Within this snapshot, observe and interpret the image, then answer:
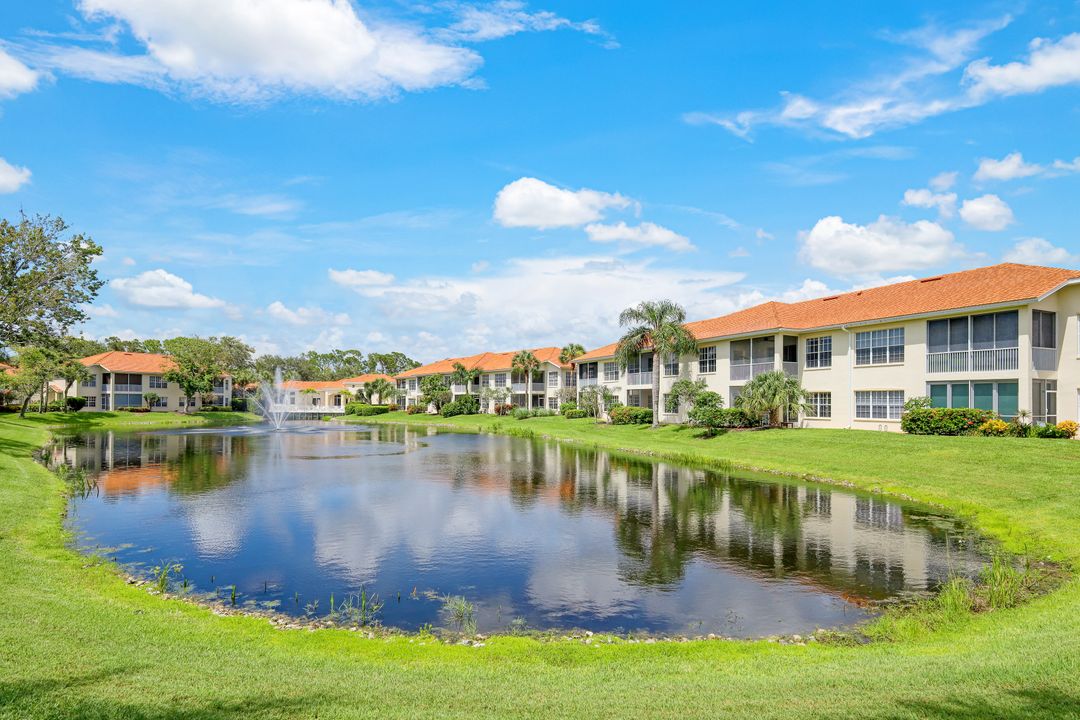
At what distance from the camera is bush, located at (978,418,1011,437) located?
2972 centimetres

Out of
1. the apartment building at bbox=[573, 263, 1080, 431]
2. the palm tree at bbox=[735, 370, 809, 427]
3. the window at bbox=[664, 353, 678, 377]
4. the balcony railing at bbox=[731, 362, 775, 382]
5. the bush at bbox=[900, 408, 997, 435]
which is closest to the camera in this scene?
the apartment building at bbox=[573, 263, 1080, 431]

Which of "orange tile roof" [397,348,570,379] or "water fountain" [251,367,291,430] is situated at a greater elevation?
"orange tile roof" [397,348,570,379]

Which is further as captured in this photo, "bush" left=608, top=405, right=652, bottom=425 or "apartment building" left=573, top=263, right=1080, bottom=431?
"bush" left=608, top=405, right=652, bottom=425

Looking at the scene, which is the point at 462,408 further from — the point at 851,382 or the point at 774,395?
the point at 851,382

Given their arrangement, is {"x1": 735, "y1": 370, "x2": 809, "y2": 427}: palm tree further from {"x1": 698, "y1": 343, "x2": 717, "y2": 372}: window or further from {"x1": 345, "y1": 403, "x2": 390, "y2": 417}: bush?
{"x1": 345, "y1": 403, "x2": 390, "y2": 417}: bush

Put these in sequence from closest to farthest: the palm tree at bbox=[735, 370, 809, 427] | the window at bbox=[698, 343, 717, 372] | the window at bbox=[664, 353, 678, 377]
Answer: the palm tree at bbox=[735, 370, 809, 427], the window at bbox=[698, 343, 717, 372], the window at bbox=[664, 353, 678, 377]

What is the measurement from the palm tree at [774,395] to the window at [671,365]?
510 inches

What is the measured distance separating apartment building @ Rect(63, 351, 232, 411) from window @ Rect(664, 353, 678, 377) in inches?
2552

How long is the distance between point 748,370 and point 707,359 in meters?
5.33

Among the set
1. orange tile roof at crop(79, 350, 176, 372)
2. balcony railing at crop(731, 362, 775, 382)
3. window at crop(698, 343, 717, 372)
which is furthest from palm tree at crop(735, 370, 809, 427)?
orange tile roof at crop(79, 350, 176, 372)

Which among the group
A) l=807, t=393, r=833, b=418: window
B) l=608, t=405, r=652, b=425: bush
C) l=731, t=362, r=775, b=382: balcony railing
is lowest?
l=608, t=405, r=652, b=425: bush

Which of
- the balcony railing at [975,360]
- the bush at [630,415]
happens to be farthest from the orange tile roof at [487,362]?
the balcony railing at [975,360]

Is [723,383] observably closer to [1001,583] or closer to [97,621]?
[1001,583]

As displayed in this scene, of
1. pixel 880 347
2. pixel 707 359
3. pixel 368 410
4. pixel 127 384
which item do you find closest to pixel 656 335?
pixel 707 359
